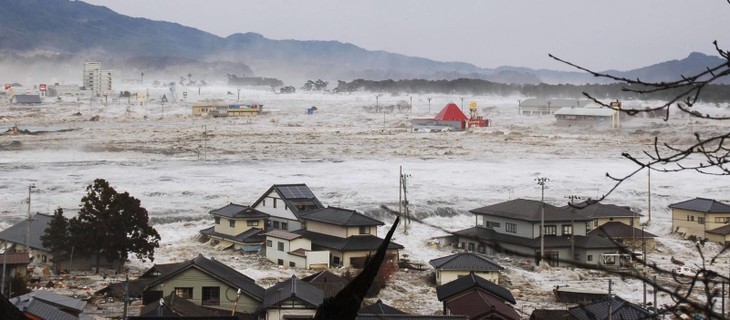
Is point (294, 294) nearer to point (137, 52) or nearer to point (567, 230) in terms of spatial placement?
point (567, 230)

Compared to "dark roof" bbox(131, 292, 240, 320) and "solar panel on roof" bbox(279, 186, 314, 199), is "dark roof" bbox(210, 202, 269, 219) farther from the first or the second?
"dark roof" bbox(131, 292, 240, 320)

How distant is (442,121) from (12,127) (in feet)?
55.8

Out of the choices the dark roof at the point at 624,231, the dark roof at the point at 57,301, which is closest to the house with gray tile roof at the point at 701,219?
the dark roof at the point at 624,231

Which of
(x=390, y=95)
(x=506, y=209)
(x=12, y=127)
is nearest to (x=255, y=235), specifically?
(x=506, y=209)

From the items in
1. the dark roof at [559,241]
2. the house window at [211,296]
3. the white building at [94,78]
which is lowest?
the house window at [211,296]

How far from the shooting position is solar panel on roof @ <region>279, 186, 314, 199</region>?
13.8m

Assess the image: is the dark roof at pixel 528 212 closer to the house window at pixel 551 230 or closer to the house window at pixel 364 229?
the house window at pixel 551 230

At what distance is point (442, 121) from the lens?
116ft

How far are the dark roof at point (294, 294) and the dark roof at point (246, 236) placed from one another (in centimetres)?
466

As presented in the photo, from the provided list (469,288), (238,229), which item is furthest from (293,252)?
(469,288)

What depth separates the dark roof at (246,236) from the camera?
12.8 meters

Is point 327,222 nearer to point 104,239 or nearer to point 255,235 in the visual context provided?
point 255,235

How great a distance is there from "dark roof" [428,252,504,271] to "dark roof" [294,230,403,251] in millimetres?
1140

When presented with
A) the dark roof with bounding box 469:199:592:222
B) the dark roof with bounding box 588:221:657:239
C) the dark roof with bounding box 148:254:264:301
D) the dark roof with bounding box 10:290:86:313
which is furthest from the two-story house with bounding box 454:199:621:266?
the dark roof with bounding box 10:290:86:313
